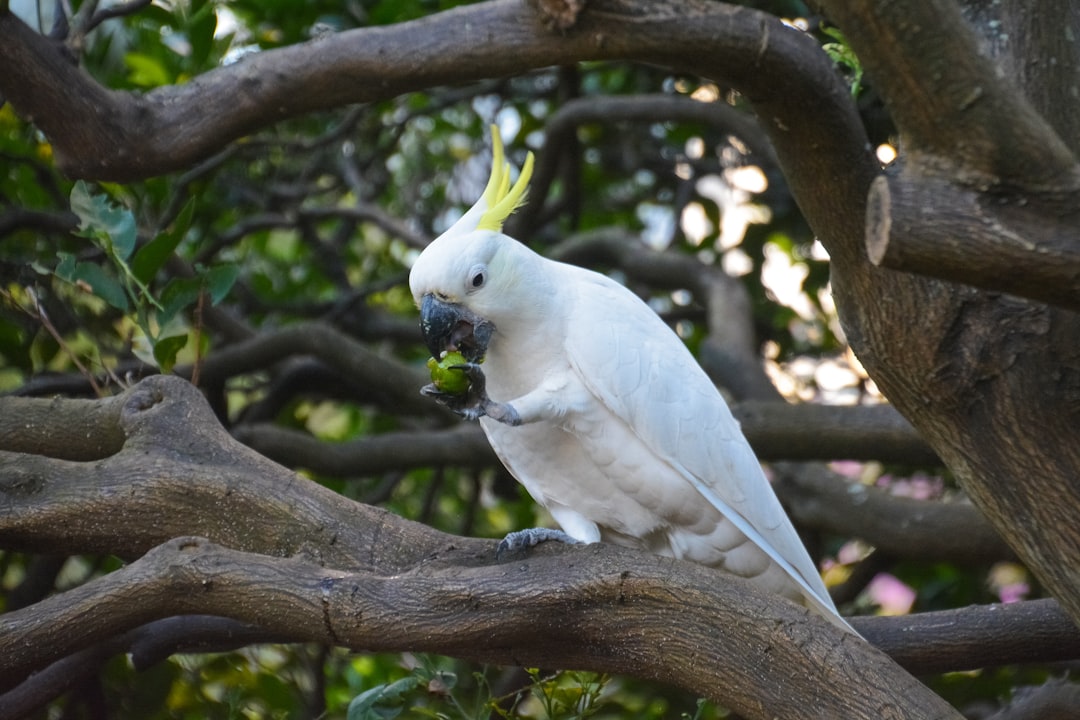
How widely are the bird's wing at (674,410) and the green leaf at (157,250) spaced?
2.41 ft

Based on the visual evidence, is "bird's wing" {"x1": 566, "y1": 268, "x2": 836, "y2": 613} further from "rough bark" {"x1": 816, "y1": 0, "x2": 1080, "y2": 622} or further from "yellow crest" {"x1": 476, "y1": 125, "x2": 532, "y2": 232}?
"rough bark" {"x1": 816, "y1": 0, "x2": 1080, "y2": 622}

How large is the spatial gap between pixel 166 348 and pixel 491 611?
905 mm

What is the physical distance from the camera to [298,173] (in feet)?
13.6

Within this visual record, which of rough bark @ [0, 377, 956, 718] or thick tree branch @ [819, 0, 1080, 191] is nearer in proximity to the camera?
thick tree branch @ [819, 0, 1080, 191]

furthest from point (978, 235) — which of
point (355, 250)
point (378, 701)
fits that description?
point (355, 250)

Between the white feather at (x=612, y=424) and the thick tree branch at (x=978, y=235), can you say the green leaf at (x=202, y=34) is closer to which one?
the white feather at (x=612, y=424)

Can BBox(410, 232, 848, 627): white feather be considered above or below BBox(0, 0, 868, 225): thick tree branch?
below

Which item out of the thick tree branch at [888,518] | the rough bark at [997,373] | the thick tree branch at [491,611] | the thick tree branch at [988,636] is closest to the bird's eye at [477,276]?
the thick tree branch at [491,611]

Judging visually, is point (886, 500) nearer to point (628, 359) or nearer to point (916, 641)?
point (916, 641)

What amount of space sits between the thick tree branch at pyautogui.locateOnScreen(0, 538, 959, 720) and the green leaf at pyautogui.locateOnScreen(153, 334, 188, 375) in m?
0.58

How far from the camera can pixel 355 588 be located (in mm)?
1547

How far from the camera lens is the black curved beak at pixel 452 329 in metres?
1.93

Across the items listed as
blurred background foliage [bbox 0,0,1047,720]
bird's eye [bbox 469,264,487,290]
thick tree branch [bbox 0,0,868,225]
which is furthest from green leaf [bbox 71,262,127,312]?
bird's eye [bbox 469,264,487,290]

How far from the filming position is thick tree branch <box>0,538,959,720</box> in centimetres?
145
